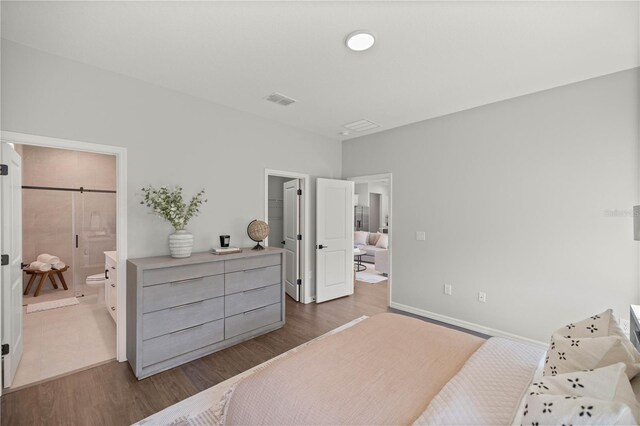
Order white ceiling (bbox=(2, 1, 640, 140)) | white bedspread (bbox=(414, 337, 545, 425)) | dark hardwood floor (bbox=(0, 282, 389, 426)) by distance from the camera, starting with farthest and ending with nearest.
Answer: dark hardwood floor (bbox=(0, 282, 389, 426)) < white ceiling (bbox=(2, 1, 640, 140)) < white bedspread (bbox=(414, 337, 545, 425))

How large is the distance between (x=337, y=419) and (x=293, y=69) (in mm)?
2611

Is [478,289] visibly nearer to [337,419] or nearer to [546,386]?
[546,386]

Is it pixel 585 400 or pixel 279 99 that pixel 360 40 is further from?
pixel 585 400

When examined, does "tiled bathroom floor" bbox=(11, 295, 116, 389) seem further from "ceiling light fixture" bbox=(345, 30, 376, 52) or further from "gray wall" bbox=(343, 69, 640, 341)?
"gray wall" bbox=(343, 69, 640, 341)

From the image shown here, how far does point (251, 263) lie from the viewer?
10.6ft

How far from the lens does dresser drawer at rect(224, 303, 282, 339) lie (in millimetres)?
3016

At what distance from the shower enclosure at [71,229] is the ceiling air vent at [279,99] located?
4.17m

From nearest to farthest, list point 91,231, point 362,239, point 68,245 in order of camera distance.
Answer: point 68,245
point 91,231
point 362,239

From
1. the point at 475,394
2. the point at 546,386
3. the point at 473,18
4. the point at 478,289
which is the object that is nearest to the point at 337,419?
the point at 475,394

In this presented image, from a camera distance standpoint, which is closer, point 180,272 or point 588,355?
point 588,355

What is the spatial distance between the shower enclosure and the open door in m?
3.47

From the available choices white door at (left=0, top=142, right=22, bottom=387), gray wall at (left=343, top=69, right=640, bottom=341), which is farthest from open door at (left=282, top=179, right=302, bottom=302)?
white door at (left=0, top=142, right=22, bottom=387)

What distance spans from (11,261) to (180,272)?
4.25 feet

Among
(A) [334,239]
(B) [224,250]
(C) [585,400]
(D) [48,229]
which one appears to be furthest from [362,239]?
(C) [585,400]
